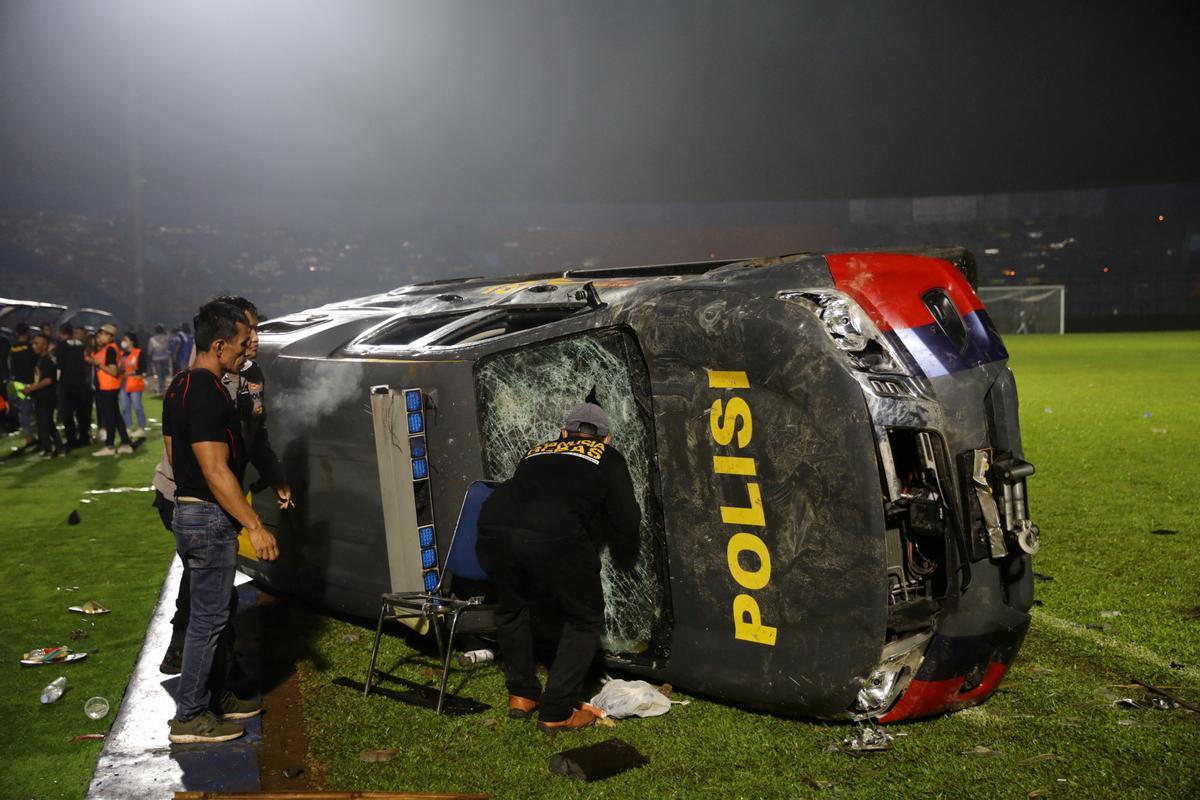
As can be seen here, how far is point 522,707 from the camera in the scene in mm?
4137

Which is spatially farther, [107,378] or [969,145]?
[969,145]

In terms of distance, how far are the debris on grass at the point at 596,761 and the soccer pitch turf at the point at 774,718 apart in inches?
2.4

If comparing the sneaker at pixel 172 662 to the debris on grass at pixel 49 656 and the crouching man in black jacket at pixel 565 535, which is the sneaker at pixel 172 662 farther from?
the crouching man in black jacket at pixel 565 535

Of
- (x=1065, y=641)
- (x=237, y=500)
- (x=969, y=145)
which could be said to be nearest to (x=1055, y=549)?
(x=1065, y=641)

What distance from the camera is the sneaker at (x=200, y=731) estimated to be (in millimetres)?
4016

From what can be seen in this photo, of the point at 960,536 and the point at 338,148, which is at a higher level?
the point at 338,148

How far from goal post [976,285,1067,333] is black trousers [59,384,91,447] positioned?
1308 inches

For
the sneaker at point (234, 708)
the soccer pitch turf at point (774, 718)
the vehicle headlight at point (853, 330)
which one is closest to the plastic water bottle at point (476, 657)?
the soccer pitch turf at point (774, 718)

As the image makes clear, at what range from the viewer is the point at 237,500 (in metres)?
3.86

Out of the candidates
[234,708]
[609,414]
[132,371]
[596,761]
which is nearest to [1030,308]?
[132,371]

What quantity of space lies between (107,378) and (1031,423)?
461 inches

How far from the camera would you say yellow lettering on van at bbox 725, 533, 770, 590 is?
3.74m

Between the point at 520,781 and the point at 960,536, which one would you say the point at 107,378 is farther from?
the point at 960,536

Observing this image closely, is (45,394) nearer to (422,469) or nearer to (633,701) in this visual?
(422,469)
